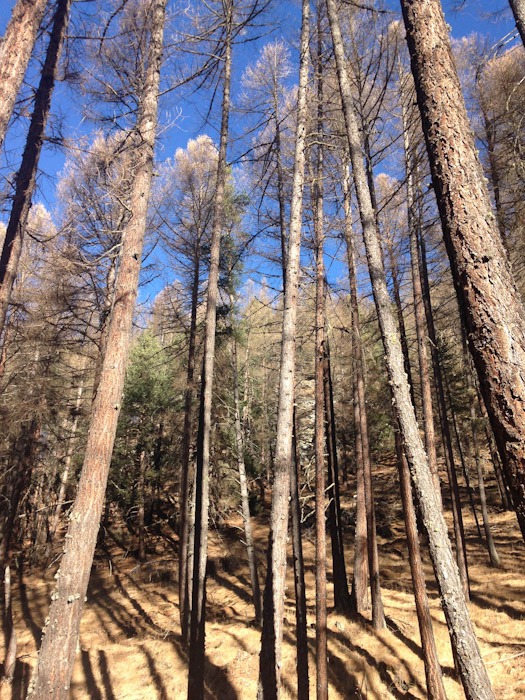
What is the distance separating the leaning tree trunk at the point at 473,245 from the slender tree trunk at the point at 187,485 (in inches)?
362

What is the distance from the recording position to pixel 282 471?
17.4 ft

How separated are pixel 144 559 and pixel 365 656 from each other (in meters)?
11.9

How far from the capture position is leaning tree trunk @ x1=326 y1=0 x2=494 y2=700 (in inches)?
129

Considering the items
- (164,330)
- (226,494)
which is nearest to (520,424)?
(164,330)

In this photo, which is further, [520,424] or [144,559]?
[144,559]

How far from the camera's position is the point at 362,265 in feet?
34.1

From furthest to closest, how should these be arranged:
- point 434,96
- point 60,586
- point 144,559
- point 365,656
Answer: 1. point 144,559
2. point 365,656
3. point 60,586
4. point 434,96

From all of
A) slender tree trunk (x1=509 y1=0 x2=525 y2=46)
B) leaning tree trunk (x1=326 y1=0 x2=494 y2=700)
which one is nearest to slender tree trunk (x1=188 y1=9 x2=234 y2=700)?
leaning tree trunk (x1=326 y1=0 x2=494 y2=700)

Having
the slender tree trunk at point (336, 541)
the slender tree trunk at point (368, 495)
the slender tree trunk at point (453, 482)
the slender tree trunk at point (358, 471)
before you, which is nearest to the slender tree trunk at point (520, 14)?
the slender tree trunk at point (358, 471)

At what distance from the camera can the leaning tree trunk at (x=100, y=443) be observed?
3.39 m

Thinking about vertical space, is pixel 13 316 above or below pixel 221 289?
below

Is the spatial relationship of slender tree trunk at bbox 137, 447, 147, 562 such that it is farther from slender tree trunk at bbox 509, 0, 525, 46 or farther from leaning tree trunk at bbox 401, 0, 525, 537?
slender tree trunk at bbox 509, 0, 525, 46

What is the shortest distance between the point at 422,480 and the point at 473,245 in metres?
2.40

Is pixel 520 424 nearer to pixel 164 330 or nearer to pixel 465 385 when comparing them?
pixel 164 330
